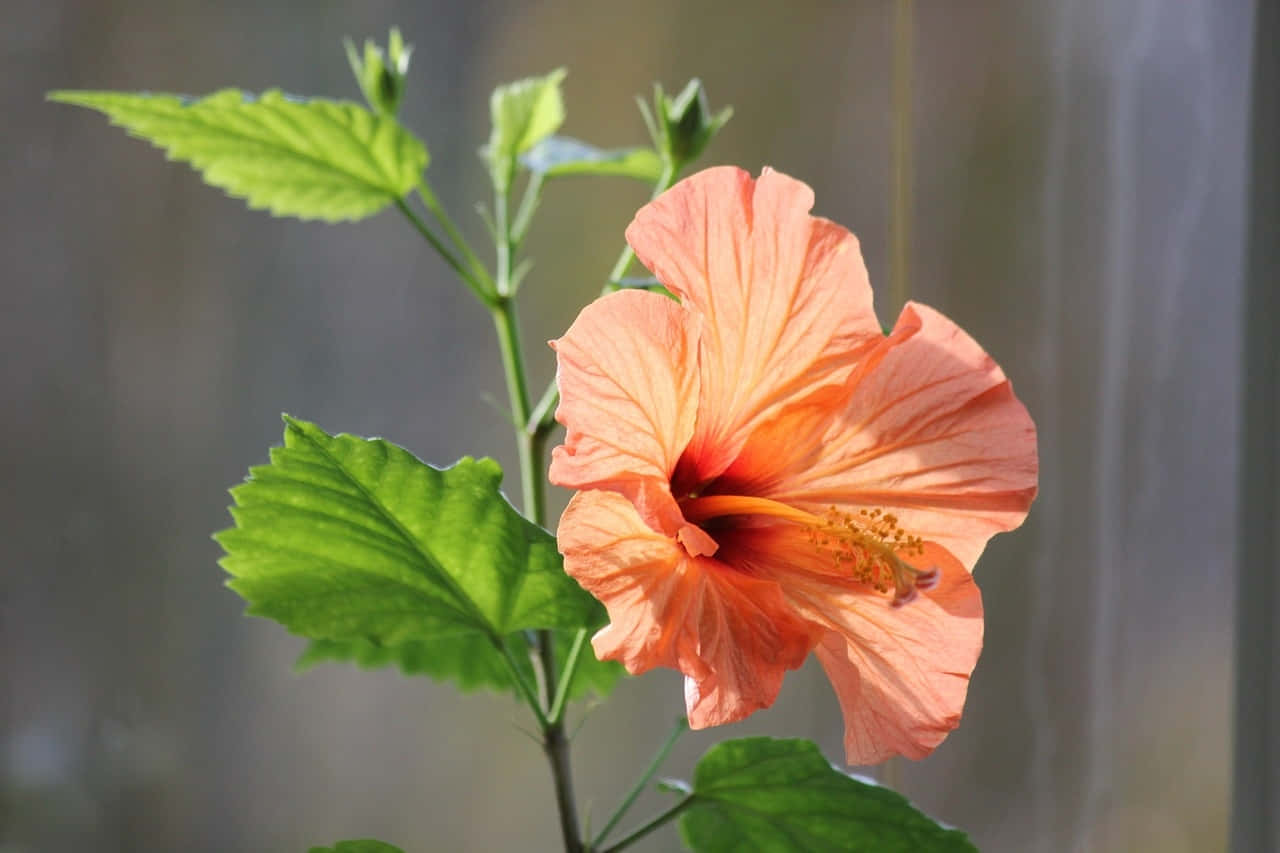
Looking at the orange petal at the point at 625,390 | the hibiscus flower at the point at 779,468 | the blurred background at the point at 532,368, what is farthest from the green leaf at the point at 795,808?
the blurred background at the point at 532,368

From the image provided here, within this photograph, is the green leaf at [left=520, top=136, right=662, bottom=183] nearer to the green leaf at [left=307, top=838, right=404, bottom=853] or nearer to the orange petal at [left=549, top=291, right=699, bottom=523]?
the orange petal at [left=549, top=291, right=699, bottom=523]

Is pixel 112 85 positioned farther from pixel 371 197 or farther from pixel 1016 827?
pixel 1016 827

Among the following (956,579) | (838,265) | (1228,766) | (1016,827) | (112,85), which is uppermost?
(112,85)

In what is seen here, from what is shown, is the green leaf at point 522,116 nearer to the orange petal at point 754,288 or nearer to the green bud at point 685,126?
the green bud at point 685,126

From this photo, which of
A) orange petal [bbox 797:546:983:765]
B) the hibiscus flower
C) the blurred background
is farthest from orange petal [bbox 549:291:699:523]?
the blurred background

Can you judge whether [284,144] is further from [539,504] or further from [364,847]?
[364,847]

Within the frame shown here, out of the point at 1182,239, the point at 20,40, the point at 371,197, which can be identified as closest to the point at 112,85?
the point at 20,40

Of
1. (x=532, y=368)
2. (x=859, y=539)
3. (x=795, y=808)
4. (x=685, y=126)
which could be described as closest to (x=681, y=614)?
(x=859, y=539)

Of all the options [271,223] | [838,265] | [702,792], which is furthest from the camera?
[271,223]
